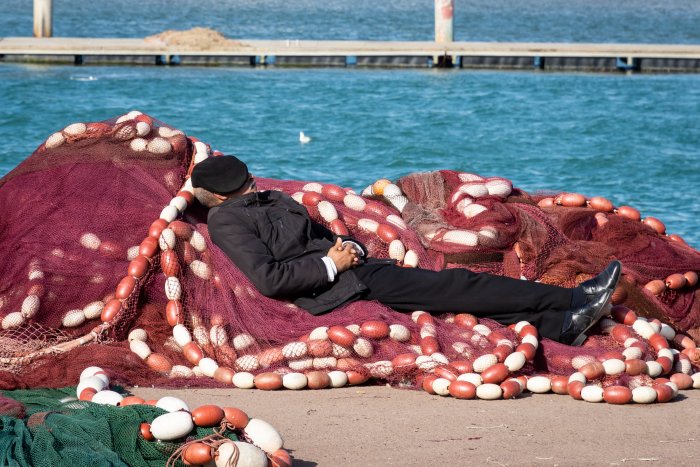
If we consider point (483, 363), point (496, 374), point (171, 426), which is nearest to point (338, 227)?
point (483, 363)

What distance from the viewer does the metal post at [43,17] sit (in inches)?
1163

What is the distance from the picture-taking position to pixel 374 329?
221 inches

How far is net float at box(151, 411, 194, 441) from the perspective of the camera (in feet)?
13.3

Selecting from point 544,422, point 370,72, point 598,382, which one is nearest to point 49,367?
point 544,422

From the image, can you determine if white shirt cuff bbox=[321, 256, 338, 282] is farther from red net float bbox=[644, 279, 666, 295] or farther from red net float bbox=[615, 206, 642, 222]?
red net float bbox=[615, 206, 642, 222]

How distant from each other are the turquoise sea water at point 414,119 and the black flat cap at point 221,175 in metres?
7.84

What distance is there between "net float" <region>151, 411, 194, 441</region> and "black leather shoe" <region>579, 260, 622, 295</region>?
2.63 m

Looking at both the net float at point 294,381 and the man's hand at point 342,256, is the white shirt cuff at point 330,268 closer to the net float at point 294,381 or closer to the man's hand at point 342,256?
the man's hand at point 342,256

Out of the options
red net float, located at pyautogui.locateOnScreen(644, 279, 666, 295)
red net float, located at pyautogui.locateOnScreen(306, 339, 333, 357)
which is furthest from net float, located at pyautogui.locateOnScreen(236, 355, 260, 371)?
red net float, located at pyautogui.locateOnScreen(644, 279, 666, 295)

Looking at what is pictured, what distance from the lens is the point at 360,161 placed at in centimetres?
1822

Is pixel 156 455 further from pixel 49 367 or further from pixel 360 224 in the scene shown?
pixel 360 224

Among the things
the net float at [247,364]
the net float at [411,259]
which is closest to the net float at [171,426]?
the net float at [247,364]

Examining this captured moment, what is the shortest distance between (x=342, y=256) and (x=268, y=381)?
83 cm

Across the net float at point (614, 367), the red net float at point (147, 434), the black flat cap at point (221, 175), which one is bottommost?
the net float at point (614, 367)
